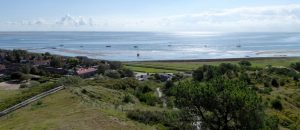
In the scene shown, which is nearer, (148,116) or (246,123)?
(246,123)

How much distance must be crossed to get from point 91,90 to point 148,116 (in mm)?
10252

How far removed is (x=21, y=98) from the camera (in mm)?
33531

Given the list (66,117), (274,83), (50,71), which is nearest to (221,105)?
(66,117)

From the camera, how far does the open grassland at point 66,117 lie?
20.5 m

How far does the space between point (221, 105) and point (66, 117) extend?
9.09 m

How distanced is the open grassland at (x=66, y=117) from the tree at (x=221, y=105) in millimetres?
2890

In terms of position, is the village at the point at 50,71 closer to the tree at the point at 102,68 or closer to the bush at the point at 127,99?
the tree at the point at 102,68

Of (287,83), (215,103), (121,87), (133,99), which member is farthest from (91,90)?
(287,83)

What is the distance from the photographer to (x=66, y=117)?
2266cm

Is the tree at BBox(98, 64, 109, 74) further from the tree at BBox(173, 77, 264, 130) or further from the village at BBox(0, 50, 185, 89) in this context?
the tree at BBox(173, 77, 264, 130)

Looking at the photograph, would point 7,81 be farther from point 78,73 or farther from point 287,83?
point 287,83

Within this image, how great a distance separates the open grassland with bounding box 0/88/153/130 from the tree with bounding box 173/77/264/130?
9.48 feet

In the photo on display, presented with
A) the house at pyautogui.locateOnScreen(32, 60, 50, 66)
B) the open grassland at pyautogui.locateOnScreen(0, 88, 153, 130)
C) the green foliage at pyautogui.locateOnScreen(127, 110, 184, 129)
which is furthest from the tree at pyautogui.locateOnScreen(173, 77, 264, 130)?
the house at pyautogui.locateOnScreen(32, 60, 50, 66)

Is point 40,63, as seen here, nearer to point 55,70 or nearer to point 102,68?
point 55,70
